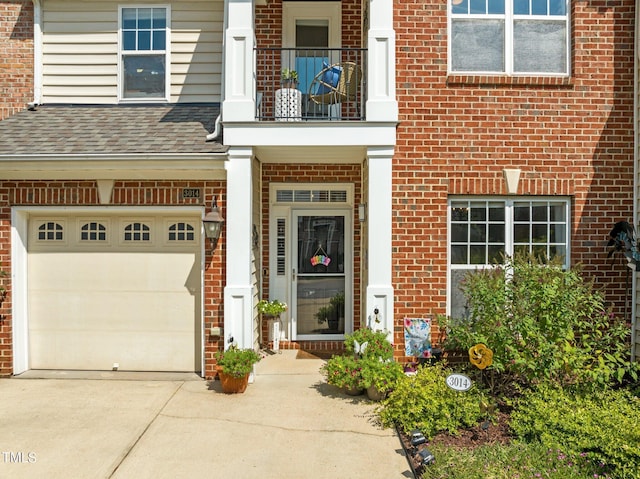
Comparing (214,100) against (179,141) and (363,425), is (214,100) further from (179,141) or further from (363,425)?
(363,425)

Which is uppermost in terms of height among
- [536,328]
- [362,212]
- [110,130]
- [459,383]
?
[110,130]

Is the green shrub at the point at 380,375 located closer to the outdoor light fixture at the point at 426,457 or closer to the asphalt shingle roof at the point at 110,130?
the outdoor light fixture at the point at 426,457

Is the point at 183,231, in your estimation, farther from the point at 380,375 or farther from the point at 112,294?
the point at 380,375

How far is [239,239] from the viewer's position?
6.23m

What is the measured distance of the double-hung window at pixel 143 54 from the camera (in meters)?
7.70

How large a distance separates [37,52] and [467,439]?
818 centimetres

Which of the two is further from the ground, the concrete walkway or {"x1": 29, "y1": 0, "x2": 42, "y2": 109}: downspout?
{"x1": 29, "y1": 0, "x2": 42, "y2": 109}: downspout

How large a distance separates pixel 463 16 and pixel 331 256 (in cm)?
392

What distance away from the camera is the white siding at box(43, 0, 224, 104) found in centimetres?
766

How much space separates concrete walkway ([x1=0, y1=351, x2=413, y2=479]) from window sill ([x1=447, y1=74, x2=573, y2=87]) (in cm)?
419

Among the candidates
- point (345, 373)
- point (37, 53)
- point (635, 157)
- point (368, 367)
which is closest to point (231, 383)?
point (345, 373)

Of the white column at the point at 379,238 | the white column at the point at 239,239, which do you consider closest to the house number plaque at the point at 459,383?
the white column at the point at 379,238

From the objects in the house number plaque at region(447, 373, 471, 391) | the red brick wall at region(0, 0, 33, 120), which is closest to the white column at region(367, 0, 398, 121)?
the house number plaque at region(447, 373, 471, 391)

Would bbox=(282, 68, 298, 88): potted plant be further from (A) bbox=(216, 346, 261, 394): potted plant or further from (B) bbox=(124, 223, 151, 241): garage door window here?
(A) bbox=(216, 346, 261, 394): potted plant
